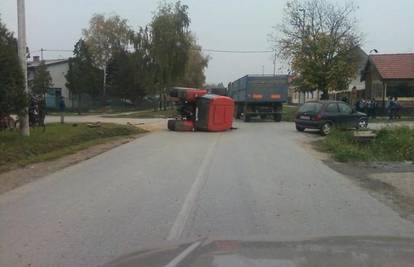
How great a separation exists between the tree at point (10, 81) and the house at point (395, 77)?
36744mm

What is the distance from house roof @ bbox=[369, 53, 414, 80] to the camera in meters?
49.9

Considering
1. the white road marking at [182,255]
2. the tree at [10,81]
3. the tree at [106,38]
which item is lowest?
the white road marking at [182,255]

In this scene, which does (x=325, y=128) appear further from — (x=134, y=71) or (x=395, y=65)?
(x=134, y=71)

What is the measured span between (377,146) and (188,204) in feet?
45.8

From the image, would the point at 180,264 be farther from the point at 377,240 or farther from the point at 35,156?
the point at 35,156

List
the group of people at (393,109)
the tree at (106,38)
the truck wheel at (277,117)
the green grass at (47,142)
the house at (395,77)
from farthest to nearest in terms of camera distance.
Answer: the tree at (106,38)
the house at (395,77)
the group of people at (393,109)
the truck wheel at (277,117)
the green grass at (47,142)

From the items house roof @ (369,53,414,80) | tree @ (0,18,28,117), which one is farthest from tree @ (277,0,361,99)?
tree @ (0,18,28,117)

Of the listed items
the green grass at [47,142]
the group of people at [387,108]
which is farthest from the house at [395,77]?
the green grass at [47,142]

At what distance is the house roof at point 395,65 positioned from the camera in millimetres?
49875

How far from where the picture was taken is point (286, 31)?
52156 millimetres

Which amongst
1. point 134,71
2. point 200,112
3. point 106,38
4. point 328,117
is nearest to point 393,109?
point 328,117

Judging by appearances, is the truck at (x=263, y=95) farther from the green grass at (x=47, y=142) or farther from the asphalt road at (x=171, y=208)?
the asphalt road at (x=171, y=208)

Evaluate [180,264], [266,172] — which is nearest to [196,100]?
[266,172]

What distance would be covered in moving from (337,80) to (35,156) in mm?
33991
